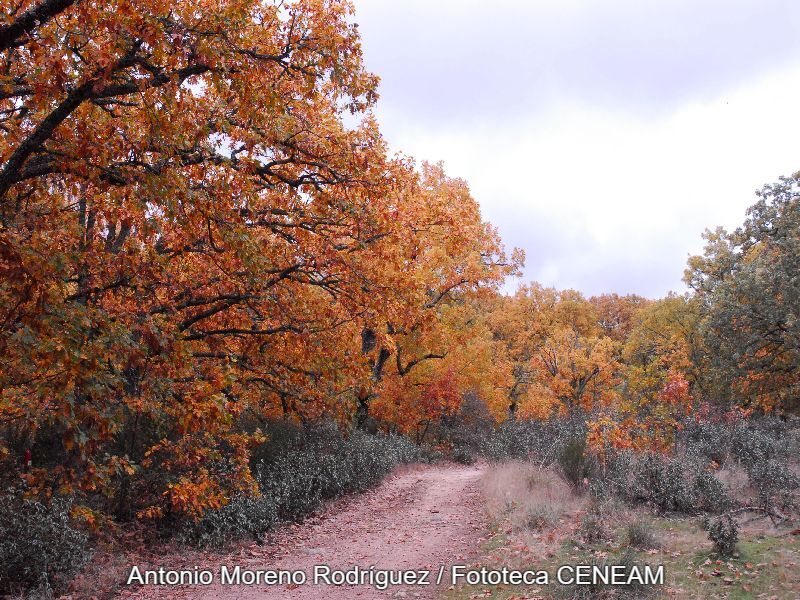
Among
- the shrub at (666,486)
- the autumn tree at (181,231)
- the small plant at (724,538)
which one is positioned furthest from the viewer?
the shrub at (666,486)

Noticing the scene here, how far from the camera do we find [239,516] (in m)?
9.65

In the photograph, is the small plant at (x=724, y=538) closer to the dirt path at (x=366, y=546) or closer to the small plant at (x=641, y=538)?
the small plant at (x=641, y=538)

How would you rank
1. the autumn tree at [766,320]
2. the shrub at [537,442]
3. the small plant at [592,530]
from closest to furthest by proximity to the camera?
the small plant at [592,530] < the shrub at [537,442] < the autumn tree at [766,320]

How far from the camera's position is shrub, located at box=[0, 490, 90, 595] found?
688 cm

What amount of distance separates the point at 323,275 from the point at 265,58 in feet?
14.8

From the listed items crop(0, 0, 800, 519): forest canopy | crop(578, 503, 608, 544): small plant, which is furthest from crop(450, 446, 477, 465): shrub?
crop(578, 503, 608, 544): small plant

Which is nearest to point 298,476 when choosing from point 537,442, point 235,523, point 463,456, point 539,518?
point 235,523

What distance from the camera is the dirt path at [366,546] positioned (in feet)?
24.4

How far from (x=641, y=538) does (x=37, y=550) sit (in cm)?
728

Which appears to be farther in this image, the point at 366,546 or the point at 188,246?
the point at 366,546

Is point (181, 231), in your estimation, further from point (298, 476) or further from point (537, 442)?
point (537, 442)

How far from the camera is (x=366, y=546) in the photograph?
375 inches

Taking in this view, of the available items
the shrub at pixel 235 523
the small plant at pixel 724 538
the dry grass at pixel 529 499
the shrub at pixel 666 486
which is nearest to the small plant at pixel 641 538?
the small plant at pixel 724 538

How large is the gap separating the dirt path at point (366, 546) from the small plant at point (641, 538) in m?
2.26
